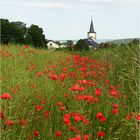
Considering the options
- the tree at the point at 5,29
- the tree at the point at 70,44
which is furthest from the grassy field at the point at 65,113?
the tree at the point at 5,29

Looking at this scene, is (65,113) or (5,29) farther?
(5,29)

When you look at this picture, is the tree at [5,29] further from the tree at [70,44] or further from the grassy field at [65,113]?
the grassy field at [65,113]

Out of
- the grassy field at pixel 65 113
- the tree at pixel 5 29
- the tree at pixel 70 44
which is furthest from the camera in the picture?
the tree at pixel 5 29

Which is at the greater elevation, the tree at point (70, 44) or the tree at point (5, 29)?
the tree at point (5, 29)

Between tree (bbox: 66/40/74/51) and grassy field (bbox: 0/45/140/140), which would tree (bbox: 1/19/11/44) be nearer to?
tree (bbox: 66/40/74/51)

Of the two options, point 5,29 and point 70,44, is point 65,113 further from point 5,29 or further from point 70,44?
point 5,29

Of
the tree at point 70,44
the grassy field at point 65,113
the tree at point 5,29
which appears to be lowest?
the grassy field at point 65,113

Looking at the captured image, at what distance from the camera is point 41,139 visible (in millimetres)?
2857

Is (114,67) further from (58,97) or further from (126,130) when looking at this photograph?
(126,130)

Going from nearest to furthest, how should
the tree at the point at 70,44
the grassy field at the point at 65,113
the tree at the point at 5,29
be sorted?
the grassy field at the point at 65,113 < the tree at the point at 70,44 < the tree at the point at 5,29

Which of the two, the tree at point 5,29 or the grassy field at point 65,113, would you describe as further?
the tree at point 5,29

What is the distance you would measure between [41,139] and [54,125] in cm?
32

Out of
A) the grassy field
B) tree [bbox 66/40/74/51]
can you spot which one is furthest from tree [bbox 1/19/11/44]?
the grassy field

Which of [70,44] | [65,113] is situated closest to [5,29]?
[70,44]
